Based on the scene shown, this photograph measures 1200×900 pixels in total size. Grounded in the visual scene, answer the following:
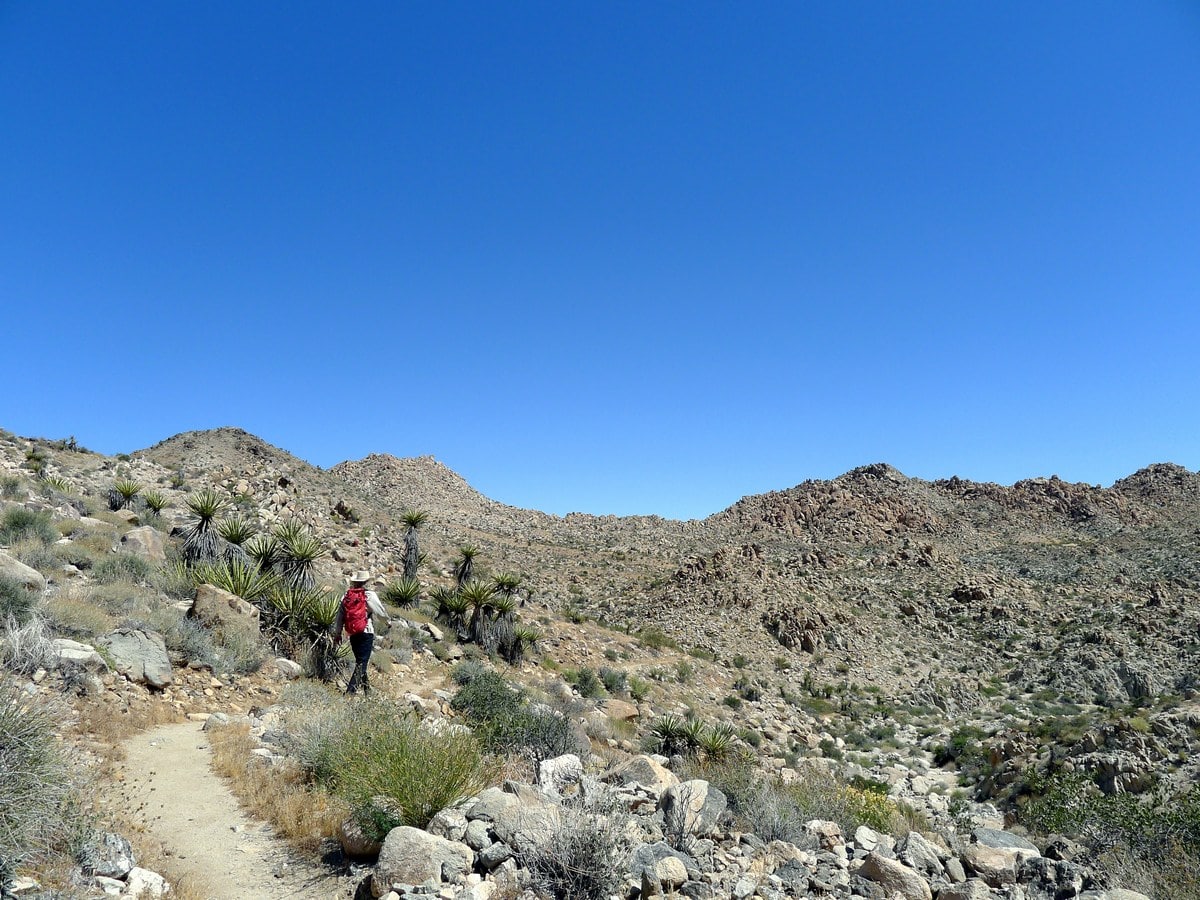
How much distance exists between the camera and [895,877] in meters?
5.41

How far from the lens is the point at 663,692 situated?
75.3 feet

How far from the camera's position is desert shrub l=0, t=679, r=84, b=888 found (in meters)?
4.04

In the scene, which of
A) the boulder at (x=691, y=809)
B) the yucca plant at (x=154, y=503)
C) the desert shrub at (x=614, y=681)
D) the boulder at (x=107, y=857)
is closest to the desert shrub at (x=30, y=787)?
the boulder at (x=107, y=857)

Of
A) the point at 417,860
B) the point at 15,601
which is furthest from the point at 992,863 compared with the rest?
the point at 15,601

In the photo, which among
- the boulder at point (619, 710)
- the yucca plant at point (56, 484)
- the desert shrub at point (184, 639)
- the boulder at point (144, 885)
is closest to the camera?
the boulder at point (144, 885)

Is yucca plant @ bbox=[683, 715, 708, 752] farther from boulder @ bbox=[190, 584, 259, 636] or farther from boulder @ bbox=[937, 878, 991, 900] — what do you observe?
boulder @ bbox=[190, 584, 259, 636]

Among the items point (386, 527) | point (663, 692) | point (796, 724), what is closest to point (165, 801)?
point (663, 692)

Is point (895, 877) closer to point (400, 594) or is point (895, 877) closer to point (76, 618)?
point (76, 618)

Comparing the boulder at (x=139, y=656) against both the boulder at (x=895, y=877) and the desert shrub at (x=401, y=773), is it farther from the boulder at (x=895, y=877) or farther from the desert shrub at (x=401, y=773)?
the boulder at (x=895, y=877)

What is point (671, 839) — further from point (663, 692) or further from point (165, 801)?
point (663, 692)

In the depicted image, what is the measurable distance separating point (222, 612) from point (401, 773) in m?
8.58

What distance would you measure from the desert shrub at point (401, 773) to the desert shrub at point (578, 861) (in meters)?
1.00

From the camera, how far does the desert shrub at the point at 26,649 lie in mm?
7128

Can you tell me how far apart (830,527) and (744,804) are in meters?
54.8
